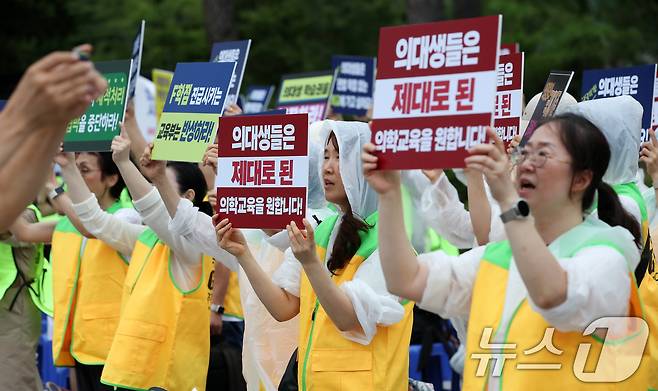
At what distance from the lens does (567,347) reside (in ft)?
11.6

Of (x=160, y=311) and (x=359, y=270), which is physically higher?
(x=359, y=270)

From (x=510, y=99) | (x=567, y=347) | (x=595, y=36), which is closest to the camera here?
(x=567, y=347)

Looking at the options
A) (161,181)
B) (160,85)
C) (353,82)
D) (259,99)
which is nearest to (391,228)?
(161,181)

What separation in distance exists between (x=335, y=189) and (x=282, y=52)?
14.2 metres

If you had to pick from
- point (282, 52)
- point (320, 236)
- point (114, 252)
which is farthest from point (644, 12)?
point (320, 236)

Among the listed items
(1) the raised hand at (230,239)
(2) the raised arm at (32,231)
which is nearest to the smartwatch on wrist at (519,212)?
(1) the raised hand at (230,239)

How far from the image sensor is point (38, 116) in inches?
113

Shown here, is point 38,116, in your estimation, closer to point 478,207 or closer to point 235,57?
point 478,207

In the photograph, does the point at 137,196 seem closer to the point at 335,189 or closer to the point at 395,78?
the point at 335,189

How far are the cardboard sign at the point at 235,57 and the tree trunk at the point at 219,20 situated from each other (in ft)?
29.7

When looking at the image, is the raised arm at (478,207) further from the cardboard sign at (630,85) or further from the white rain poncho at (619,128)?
the cardboard sign at (630,85)

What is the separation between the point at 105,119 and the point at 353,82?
14.4 ft

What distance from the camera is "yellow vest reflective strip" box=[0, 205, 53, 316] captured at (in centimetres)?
727

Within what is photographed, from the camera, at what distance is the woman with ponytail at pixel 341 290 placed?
4.42 metres
